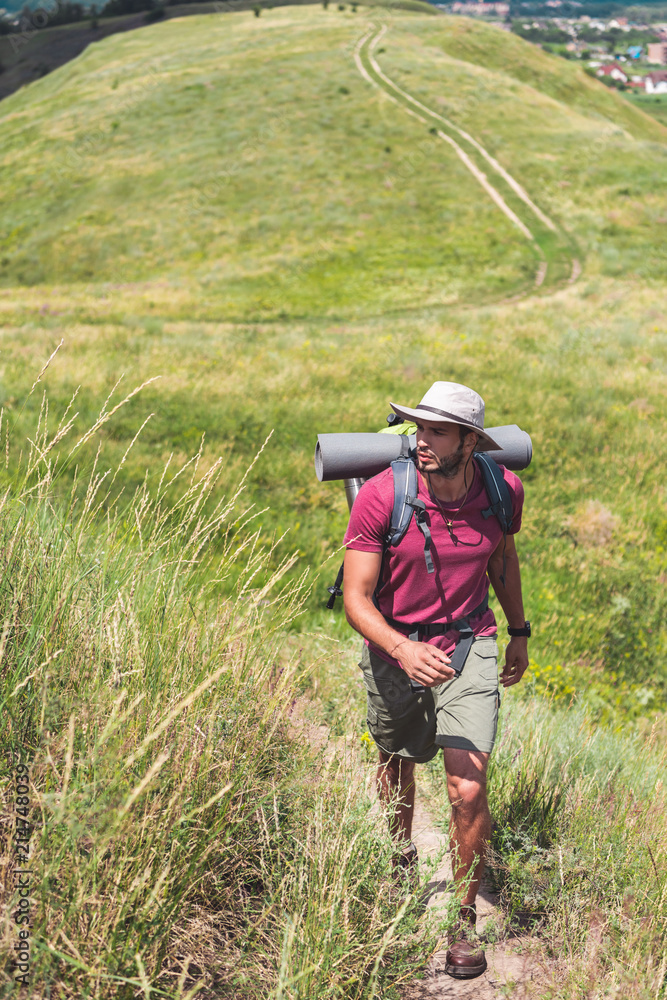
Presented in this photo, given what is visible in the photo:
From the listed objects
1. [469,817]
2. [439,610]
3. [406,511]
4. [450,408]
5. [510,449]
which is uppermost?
[450,408]

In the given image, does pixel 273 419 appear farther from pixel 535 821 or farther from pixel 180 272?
pixel 180 272

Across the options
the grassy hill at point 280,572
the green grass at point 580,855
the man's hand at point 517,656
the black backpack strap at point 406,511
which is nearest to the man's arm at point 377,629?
the black backpack strap at point 406,511

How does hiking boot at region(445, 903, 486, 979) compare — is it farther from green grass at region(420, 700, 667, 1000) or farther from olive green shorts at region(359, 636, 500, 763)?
olive green shorts at region(359, 636, 500, 763)

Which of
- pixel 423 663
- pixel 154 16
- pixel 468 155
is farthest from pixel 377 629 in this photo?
pixel 154 16

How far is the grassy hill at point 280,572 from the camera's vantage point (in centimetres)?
211

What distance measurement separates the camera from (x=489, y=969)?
108 inches

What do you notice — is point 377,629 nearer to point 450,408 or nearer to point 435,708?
point 435,708

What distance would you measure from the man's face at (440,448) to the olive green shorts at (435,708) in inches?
31.0

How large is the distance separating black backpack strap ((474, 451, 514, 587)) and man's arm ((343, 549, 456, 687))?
56cm

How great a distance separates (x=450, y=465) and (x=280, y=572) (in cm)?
85

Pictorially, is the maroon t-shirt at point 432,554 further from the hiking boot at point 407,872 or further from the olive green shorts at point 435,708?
the hiking boot at point 407,872

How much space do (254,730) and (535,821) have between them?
63.6 inches

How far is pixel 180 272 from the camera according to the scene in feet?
117

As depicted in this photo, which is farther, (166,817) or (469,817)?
(469,817)
